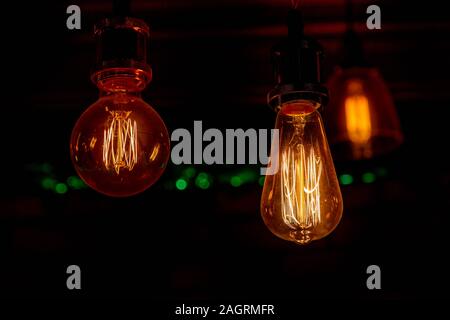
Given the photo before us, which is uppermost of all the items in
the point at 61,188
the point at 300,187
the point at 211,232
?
the point at 61,188

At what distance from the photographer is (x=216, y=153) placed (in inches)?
114

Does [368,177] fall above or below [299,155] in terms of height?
above

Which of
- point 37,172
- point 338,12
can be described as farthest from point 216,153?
point 338,12

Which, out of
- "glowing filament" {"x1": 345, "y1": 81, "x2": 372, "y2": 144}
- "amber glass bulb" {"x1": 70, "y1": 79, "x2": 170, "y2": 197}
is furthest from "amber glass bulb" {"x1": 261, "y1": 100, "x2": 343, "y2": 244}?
"glowing filament" {"x1": 345, "y1": 81, "x2": 372, "y2": 144}

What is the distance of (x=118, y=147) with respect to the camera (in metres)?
0.95

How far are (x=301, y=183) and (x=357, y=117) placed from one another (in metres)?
0.36

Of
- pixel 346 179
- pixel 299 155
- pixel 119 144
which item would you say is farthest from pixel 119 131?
pixel 346 179

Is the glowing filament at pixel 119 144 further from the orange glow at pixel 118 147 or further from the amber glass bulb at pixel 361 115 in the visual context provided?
the amber glass bulb at pixel 361 115

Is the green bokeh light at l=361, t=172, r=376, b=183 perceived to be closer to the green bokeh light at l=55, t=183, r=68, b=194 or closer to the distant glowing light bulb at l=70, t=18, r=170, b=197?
the green bokeh light at l=55, t=183, r=68, b=194

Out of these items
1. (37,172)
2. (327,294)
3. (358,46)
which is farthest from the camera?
(37,172)

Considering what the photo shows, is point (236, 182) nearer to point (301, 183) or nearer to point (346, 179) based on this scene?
point (346, 179)

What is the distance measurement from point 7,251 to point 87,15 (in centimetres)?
182

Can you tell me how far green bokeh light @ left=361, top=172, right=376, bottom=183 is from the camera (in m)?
3.27
